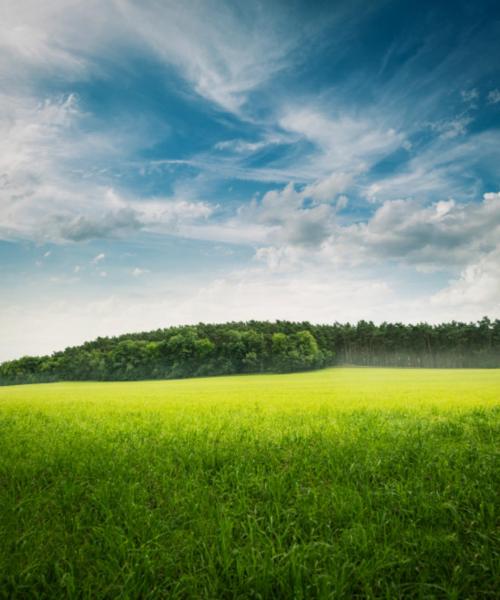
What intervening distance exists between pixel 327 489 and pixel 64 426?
8928 mm

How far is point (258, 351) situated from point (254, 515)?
9815 cm

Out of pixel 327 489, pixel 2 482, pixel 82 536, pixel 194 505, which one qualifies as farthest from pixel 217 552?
pixel 2 482

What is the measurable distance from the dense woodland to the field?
302ft

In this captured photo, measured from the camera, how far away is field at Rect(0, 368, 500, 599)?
11.9 ft

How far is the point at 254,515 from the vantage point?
4.86 m

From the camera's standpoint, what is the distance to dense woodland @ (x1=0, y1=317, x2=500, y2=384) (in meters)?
100

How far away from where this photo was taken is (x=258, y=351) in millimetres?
102250

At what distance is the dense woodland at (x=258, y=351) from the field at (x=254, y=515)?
3629 inches

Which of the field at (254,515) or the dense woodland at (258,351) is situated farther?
the dense woodland at (258,351)

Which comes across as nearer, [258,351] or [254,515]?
[254,515]

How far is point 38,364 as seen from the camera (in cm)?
11394

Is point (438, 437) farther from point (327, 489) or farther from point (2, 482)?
point (2, 482)

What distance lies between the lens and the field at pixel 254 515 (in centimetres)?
364

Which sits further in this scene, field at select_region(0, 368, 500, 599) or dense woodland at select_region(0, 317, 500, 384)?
dense woodland at select_region(0, 317, 500, 384)
